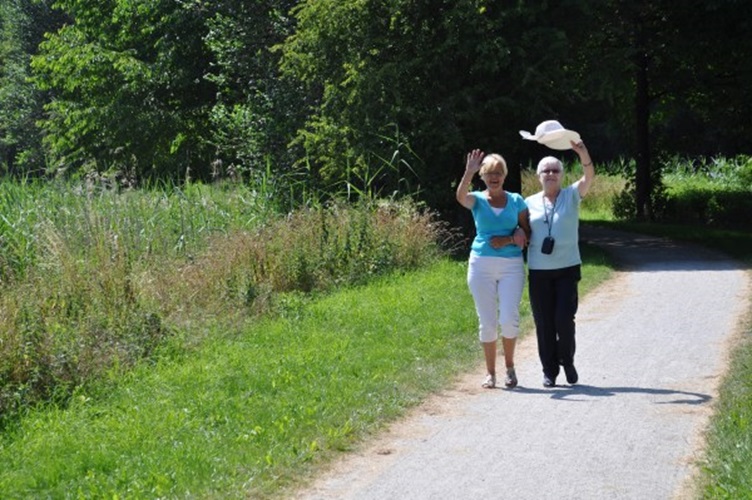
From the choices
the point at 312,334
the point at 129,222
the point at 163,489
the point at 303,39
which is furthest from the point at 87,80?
the point at 163,489

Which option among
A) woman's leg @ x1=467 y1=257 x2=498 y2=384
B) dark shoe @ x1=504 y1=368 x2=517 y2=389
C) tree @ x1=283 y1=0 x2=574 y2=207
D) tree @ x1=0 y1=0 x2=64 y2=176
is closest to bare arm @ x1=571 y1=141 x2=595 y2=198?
woman's leg @ x1=467 y1=257 x2=498 y2=384

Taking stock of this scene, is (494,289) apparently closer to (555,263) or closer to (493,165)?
(555,263)

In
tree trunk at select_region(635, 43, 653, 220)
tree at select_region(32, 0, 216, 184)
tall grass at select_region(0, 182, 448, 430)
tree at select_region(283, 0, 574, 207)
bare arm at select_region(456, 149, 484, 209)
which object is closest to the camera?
bare arm at select_region(456, 149, 484, 209)

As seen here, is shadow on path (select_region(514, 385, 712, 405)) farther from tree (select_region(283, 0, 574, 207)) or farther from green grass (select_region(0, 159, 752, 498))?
tree (select_region(283, 0, 574, 207))

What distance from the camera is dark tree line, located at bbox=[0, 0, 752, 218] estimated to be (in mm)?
22344

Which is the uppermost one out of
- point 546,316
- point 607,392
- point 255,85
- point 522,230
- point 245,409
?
point 255,85

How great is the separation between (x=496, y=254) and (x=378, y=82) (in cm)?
1281

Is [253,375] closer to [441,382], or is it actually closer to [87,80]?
[441,382]

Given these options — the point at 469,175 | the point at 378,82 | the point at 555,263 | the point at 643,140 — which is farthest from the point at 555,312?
the point at 643,140

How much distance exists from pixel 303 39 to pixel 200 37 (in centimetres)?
1484

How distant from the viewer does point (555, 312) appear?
1007cm

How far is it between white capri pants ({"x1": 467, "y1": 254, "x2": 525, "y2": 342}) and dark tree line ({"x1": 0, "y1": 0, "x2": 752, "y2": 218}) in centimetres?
889

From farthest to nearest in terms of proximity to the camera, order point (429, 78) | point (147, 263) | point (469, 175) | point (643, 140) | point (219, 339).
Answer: point (643, 140)
point (429, 78)
point (147, 263)
point (219, 339)
point (469, 175)

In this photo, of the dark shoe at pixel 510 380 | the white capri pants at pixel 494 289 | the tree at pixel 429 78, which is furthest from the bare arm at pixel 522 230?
the tree at pixel 429 78
